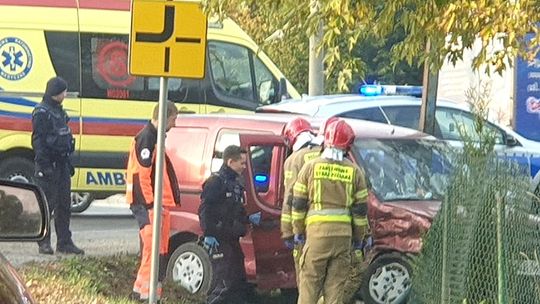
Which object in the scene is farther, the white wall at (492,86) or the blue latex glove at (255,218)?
the white wall at (492,86)

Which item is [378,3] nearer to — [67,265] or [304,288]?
[304,288]

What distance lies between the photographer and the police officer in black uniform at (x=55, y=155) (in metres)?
12.5

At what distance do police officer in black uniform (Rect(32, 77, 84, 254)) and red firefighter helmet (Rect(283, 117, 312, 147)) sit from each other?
311 centimetres

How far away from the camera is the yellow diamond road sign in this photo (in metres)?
8.32

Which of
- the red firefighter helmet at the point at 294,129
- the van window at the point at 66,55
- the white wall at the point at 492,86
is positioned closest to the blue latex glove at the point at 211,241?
the red firefighter helmet at the point at 294,129

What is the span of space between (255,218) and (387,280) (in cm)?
125

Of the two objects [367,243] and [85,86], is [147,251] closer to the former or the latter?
[367,243]

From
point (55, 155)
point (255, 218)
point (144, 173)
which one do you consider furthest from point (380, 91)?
point (144, 173)

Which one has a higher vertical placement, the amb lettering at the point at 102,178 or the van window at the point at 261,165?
the van window at the point at 261,165

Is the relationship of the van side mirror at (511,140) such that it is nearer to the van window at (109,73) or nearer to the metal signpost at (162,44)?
the van window at (109,73)

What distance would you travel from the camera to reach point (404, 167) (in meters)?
11.0

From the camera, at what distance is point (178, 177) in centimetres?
1137

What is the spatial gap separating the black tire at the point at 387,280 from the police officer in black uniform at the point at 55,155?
3.64 metres

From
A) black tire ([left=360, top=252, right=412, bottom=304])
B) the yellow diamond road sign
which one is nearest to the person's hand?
black tire ([left=360, top=252, right=412, bottom=304])
